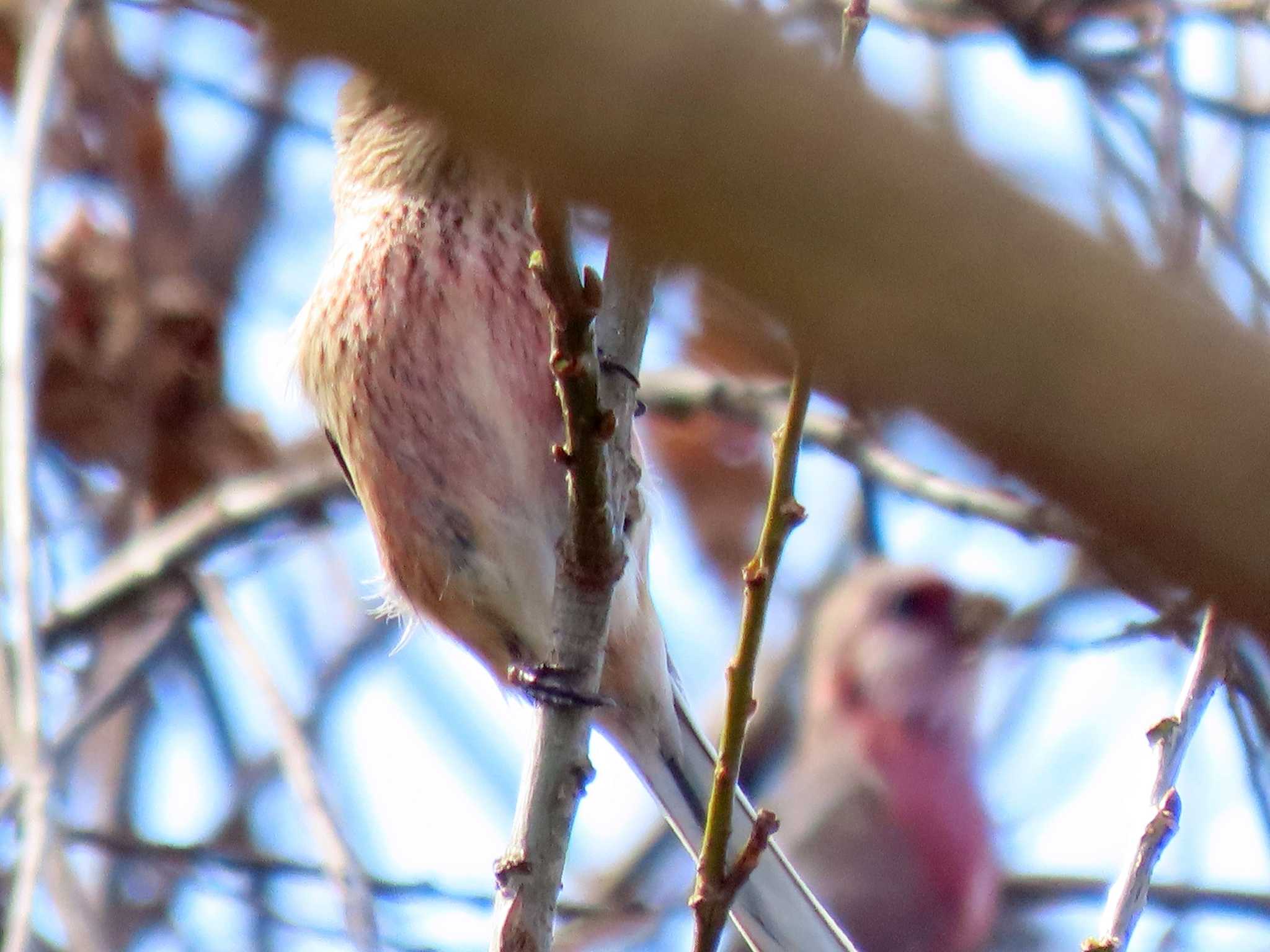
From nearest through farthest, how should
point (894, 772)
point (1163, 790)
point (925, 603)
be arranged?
1. point (1163, 790)
2. point (894, 772)
3. point (925, 603)

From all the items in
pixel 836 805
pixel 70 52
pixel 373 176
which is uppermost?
pixel 70 52

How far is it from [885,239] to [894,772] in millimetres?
6131

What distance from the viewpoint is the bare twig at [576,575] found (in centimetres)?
217

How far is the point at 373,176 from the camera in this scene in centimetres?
355

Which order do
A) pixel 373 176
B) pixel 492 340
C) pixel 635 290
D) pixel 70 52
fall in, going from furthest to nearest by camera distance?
pixel 70 52 → pixel 373 176 → pixel 492 340 → pixel 635 290

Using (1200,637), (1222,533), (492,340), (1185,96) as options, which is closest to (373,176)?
(492,340)

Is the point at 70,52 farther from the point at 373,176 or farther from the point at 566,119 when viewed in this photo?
the point at 566,119

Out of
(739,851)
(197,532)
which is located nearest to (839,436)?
(739,851)

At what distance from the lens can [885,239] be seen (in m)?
0.90

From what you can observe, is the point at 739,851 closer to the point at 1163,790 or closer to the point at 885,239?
the point at 1163,790

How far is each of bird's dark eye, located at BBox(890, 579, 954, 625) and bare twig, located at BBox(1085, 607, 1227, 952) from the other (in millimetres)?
4889

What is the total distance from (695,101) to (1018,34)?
13.7 ft

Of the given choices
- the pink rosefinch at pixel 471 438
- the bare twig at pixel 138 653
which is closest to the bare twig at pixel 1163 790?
the pink rosefinch at pixel 471 438

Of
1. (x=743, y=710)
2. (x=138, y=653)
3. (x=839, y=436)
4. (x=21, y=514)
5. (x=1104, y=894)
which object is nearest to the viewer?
(x=743, y=710)
